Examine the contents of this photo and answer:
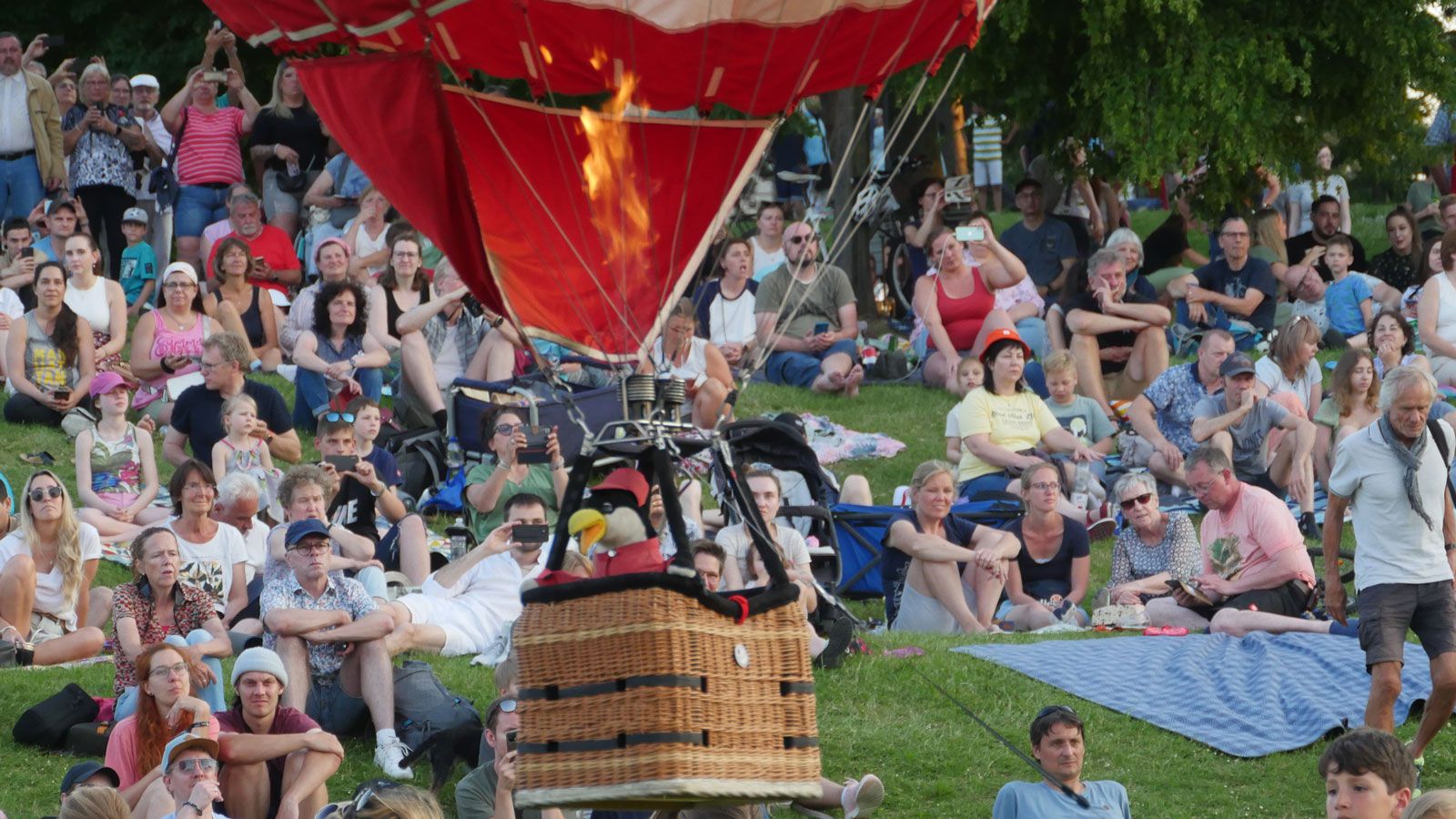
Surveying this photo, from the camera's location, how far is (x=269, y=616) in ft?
30.9

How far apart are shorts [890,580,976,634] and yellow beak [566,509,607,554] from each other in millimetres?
4574

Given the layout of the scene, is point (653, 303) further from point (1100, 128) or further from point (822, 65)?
point (1100, 128)

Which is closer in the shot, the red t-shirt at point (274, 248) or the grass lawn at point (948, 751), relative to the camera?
the grass lawn at point (948, 751)

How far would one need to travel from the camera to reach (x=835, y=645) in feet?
33.4

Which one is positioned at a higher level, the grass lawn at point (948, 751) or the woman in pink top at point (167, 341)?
the woman in pink top at point (167, 341)

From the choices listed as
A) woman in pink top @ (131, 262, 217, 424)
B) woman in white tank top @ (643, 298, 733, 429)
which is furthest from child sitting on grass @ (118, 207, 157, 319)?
woman in white tank top @ (643, 298, 733, 429)

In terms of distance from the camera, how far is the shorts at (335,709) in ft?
31.0

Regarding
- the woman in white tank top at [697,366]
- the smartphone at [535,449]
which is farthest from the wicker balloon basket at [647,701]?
the woman in white tank top at [697,366]

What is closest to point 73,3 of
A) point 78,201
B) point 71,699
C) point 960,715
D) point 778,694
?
point 78,201

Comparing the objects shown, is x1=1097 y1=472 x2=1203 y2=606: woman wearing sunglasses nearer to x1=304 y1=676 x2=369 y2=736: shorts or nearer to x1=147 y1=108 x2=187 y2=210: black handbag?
x1=304 y1=676 x2=369 y2=736: shorts

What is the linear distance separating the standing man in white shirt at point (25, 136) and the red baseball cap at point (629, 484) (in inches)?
443

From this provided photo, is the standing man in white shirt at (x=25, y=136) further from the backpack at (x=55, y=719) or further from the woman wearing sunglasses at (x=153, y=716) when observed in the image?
the woman wearing sunglasses at (x=153, y=716)

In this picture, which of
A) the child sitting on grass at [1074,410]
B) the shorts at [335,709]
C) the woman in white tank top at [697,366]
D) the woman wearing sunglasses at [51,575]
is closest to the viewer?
the shorts at [335,709]

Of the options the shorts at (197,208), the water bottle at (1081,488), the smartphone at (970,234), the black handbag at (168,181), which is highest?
the black handbag at (168,181)
